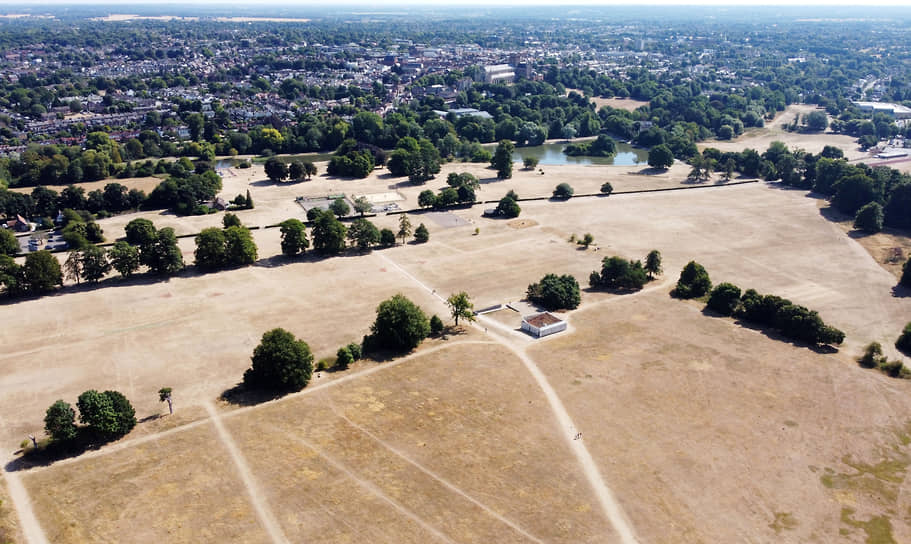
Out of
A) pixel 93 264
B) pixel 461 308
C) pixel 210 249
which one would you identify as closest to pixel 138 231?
pixel 93 264

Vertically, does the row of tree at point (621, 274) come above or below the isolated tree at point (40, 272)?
below

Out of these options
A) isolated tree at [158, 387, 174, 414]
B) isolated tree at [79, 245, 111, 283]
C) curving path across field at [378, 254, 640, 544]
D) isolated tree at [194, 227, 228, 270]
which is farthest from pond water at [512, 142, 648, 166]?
isolated tree at [158, 387, 174, 414]

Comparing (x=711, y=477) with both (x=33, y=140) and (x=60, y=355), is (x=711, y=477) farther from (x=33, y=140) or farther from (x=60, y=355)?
(x=33, y=140)

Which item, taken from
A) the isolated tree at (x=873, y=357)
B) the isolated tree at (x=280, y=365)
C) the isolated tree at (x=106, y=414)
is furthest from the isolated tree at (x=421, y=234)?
the isolated tree at (x=873, y=357)

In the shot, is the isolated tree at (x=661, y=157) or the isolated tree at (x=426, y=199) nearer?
the isolated tree at (x=426, y=199)

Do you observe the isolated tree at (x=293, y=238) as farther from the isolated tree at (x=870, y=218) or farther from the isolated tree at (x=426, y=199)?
the isolated tree at (x=870, y=218)

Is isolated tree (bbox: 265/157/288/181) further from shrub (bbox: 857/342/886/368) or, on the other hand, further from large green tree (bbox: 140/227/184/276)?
shrub (bbox: 857/342/886/368)
